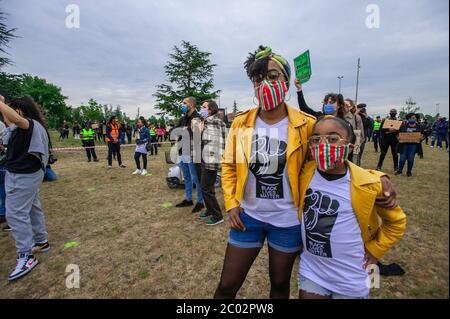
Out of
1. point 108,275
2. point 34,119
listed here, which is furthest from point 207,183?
point 34,119

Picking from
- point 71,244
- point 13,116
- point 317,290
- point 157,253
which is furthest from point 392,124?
point 13,116

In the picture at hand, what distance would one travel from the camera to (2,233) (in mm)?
4301

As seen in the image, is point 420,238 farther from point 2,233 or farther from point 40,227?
point 2,233

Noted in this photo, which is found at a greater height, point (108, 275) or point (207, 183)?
point (207, 183)

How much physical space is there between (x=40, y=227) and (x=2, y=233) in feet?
5.01

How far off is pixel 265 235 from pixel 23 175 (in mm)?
3322

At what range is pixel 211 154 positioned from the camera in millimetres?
4262

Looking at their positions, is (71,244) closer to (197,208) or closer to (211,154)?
(197,208)

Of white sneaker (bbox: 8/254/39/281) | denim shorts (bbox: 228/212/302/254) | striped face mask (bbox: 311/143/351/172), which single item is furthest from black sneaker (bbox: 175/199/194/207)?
striped face mask (bbox: 311/143/351/172)

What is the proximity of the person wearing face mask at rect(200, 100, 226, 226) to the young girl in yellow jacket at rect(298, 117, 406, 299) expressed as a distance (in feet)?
8.82

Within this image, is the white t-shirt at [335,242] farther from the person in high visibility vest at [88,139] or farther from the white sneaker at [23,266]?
the person in high visibility vest at [88,139]

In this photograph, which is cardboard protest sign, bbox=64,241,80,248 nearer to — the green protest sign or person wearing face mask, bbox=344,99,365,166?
the green protest sign

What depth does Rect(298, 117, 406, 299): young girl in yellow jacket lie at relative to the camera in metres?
1.52

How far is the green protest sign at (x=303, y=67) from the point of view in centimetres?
318
